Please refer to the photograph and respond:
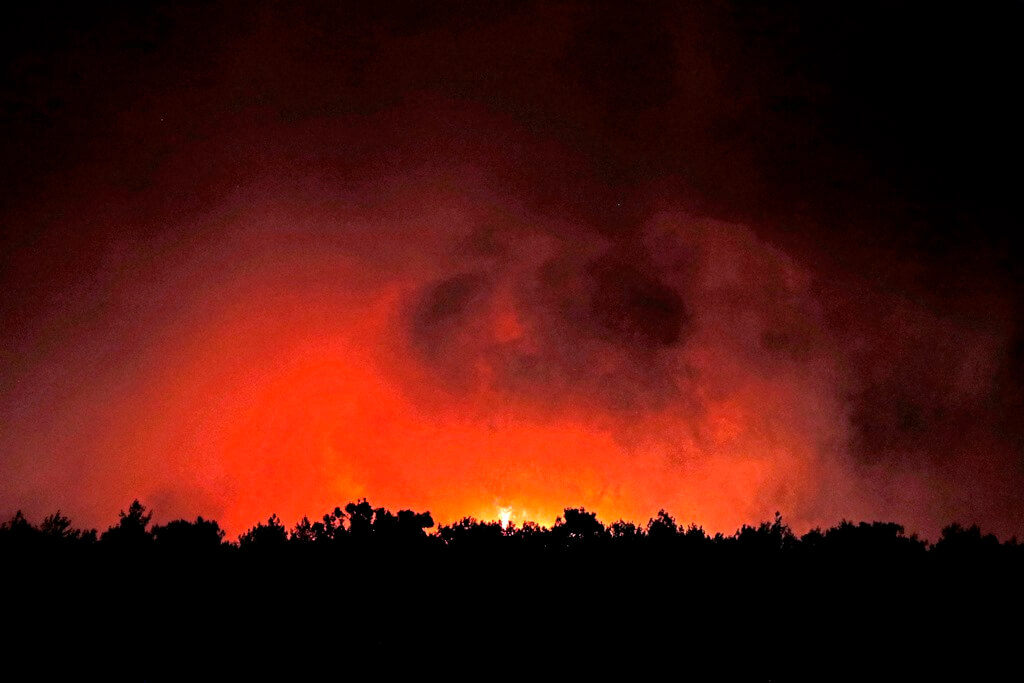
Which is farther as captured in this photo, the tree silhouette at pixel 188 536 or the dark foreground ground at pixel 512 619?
the tree silhouette at pixel 188 536

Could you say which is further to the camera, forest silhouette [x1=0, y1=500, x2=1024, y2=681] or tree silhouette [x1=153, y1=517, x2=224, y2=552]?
tree silhouette [x1=153, y1=517, x2=224, y2=552]

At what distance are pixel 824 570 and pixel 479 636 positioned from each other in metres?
12.7

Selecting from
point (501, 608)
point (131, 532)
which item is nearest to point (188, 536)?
point (131, 532)

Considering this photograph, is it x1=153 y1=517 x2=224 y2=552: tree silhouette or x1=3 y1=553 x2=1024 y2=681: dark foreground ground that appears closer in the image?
x1=3 y1=553 x2=1024 y2=681: dark foreground ground

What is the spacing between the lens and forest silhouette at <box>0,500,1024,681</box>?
2202cm

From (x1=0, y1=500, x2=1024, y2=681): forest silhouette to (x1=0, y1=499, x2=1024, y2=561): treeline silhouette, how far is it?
15 cm

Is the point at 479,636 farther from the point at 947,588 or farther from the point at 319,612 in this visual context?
the point at 947,588

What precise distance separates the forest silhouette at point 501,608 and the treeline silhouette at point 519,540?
152 millimetres

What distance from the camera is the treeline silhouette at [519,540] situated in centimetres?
2530

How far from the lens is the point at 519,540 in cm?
2847

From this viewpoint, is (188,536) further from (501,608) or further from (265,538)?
(501,608)

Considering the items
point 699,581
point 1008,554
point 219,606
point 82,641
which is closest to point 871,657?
point 699,581

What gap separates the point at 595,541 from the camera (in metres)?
28.6

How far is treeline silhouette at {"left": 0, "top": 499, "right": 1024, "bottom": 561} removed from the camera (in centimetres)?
2530
